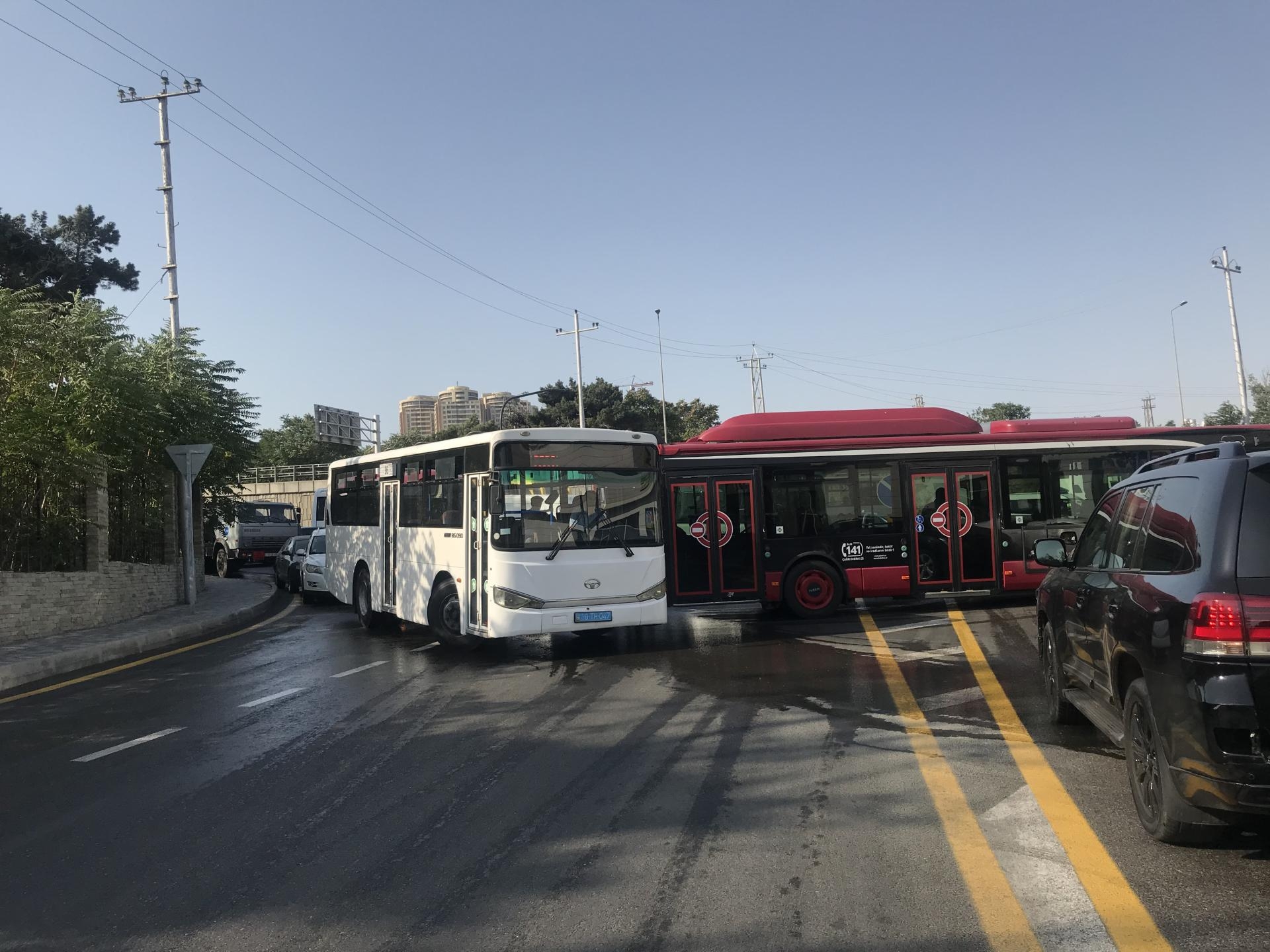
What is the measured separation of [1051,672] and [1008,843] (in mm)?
2794

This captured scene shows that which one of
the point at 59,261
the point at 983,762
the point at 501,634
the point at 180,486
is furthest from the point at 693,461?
the point at 59,261

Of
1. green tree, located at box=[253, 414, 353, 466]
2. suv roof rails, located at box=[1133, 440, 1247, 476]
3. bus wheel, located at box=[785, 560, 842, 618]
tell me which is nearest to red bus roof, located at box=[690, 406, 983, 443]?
bus wheel, located at box=[785, 560, 842, 618]

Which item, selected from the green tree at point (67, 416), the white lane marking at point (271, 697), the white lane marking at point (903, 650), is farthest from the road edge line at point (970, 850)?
the green tree at point (67, 416)

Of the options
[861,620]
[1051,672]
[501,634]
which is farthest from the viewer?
[861,620]

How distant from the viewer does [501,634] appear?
11.4 meters

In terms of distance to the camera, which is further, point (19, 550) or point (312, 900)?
point (19, 550)

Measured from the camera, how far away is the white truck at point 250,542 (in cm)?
3506

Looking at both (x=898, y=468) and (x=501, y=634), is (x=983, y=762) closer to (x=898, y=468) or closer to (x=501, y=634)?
(x=501, y=634)

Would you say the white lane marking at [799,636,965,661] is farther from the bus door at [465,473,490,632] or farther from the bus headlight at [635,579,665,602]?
the bus door at [465,473,490,632]

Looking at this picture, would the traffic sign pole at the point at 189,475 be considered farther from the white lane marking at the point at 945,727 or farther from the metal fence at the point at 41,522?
the white lane marking at the point at 945,727

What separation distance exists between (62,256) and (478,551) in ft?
93.0

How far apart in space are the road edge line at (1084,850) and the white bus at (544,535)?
194 inches

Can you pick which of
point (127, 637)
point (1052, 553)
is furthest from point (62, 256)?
point (1052, 553)

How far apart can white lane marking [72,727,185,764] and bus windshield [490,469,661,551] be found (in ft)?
13.6
